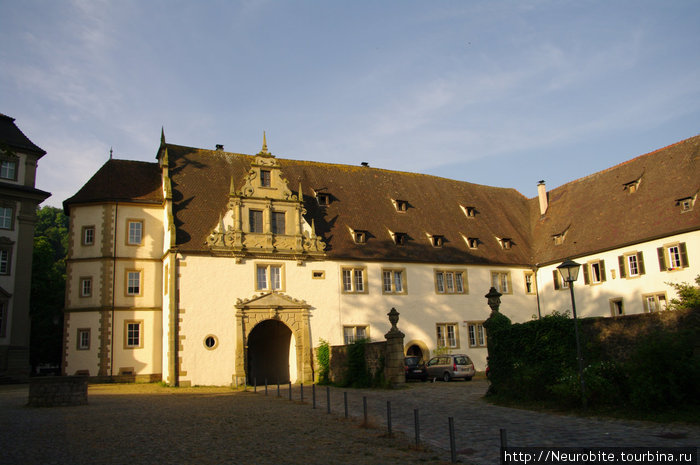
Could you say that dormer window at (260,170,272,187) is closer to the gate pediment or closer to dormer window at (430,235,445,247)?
the gate pediment

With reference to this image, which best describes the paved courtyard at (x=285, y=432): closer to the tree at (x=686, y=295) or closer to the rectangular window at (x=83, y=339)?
the rectangular window at (x=83, y=339)

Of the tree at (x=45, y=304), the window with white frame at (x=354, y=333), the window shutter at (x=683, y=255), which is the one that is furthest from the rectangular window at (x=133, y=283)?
the window shutter at (x=683, y=255)

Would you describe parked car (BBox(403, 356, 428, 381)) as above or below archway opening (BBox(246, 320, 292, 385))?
below

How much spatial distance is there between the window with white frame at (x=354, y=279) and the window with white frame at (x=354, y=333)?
1.98 m

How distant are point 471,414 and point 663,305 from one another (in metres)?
18.5

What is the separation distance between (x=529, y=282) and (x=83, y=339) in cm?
2651

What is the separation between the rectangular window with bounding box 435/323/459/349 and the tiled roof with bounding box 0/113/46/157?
2598 cm

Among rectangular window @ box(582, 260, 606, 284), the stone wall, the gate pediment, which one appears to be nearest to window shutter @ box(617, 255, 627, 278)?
rectangular window @ box(582, 260, 606, 284)

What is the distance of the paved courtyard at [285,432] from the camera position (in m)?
10.3

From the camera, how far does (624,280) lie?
103 feet

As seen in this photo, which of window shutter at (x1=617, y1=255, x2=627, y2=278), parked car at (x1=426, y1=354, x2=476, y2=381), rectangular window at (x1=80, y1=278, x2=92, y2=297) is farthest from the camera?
window shutter at (x1=617, y1=255, x2=627, y2=278)

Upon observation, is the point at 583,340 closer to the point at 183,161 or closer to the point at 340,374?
the point at 340,374

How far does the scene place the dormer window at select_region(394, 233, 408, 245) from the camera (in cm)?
3466

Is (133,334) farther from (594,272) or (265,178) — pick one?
(594,272)
